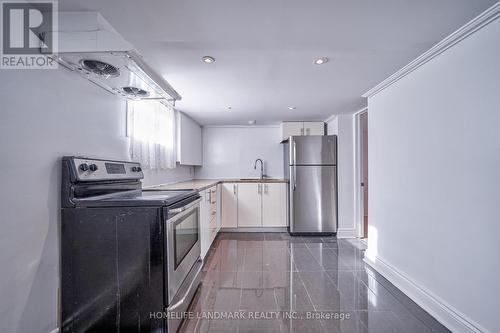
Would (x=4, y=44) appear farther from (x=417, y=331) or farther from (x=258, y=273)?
(x=417, y=331)

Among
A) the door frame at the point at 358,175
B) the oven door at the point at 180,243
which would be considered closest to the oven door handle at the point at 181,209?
the oven door at the point at 180,243

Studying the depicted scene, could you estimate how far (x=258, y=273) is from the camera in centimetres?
249

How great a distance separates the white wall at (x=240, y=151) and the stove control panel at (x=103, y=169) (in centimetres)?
263

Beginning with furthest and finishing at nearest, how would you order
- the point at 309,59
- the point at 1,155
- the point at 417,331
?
the point at 309,59 → the point at 417,331 → the point at 1,155

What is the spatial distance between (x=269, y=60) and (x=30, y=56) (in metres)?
1.56

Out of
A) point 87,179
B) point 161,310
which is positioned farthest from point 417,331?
point 87,179

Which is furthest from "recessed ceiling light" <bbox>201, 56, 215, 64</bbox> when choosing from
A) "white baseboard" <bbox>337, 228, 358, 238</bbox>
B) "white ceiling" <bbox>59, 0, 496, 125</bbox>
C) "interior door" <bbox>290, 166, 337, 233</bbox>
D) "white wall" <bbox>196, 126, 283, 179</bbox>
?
"white baseboard" <bbox>337, 228, 358, 238</bbox>

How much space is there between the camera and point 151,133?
2539mm

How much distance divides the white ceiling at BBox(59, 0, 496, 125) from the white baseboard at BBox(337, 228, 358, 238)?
2.40m

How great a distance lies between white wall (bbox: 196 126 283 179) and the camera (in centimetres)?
482

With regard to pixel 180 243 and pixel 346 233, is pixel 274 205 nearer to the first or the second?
pixel 346 233

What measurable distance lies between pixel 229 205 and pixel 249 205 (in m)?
0.37

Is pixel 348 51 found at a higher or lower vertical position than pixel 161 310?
higher

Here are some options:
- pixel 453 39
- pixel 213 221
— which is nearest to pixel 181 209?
pixel 213 221
